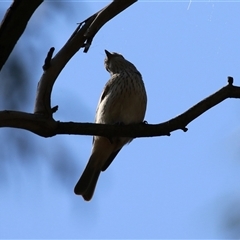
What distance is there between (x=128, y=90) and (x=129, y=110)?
235 millimetres

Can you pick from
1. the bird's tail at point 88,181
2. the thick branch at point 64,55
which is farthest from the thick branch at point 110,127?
the bird's tail at point 88,181

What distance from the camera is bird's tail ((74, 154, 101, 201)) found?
4.91 meters

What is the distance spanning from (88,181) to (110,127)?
174cm

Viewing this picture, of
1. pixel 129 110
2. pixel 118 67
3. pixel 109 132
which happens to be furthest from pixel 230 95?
pixel 118 67

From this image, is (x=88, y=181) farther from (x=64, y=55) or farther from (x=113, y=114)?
(x=64, y=55)

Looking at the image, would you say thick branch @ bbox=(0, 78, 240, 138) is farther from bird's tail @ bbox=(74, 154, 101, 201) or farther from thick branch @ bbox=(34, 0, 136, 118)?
bird's tail @ bbox=(74, 154, 101, 201)

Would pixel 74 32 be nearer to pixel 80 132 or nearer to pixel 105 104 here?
pixel 80 132

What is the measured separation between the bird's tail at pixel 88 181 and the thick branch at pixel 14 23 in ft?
Answer: 8.83

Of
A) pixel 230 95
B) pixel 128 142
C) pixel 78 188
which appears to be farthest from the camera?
pixel 128 142

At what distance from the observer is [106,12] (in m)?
3.04

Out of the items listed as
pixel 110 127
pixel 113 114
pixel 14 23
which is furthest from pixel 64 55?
pixel 113 114

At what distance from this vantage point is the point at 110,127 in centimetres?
348

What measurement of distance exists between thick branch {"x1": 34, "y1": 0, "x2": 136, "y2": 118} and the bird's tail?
5.99 ft

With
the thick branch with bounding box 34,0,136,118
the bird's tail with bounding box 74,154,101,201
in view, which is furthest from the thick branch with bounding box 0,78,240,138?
the bird's tail with bounding box 74,154,101,201
